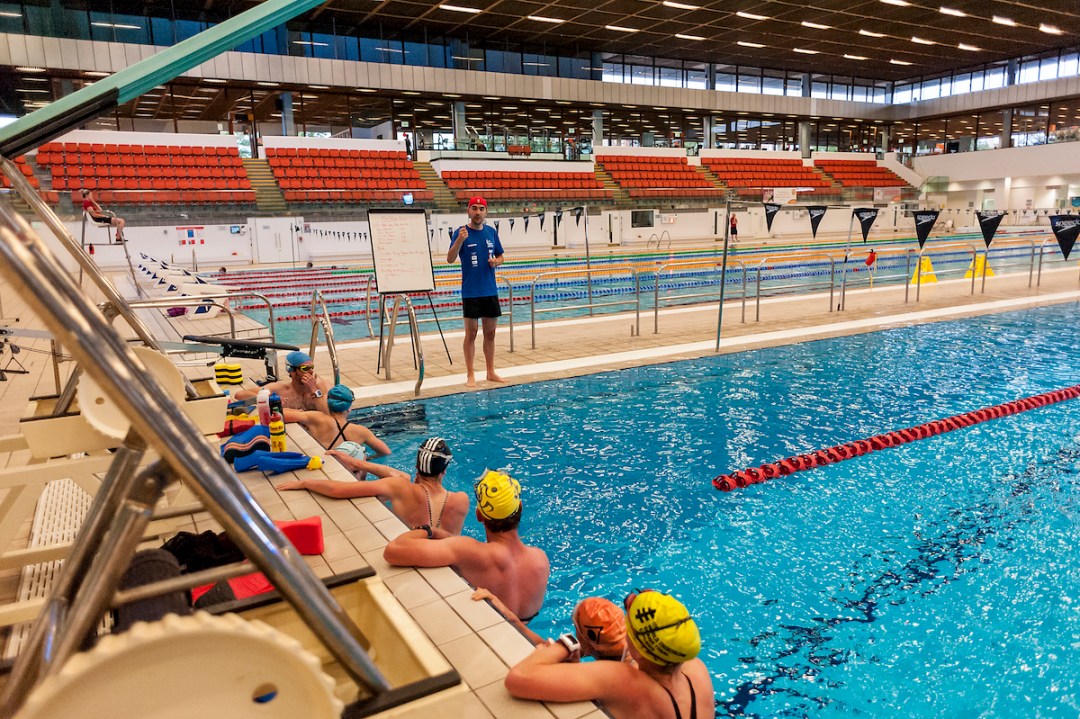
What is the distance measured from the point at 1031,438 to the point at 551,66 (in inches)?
960

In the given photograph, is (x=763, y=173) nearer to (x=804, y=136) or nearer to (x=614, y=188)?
(x=804, y=136)

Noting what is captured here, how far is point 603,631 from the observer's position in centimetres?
212

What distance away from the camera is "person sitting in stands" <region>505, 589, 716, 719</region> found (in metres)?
1.82

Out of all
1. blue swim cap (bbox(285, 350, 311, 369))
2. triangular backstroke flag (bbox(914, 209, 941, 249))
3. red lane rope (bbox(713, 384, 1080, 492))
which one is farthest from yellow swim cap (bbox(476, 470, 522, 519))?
triangular backstroke flag (bbox(914, 209, 941, 249))

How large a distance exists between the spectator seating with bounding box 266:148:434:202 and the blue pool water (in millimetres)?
16306

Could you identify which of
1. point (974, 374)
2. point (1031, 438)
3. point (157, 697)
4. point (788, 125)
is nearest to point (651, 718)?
point (157, 697)

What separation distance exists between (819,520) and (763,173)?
2860 centimetres

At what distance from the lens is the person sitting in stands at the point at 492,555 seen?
2.58m

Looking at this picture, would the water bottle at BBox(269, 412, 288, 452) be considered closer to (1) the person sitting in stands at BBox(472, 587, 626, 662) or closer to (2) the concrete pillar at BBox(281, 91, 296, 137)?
Result: (1) the person sitting in stands at BBox(472, 587, 626, 662)

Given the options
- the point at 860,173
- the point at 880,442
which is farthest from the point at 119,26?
the point at 860,173

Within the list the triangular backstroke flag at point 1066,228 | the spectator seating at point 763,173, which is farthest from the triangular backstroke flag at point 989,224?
the spectator seating at point 763,173

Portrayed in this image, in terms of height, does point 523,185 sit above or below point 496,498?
above

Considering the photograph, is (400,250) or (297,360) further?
(400,250)

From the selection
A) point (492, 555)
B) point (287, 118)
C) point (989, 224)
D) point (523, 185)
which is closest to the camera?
point (492, 555)
